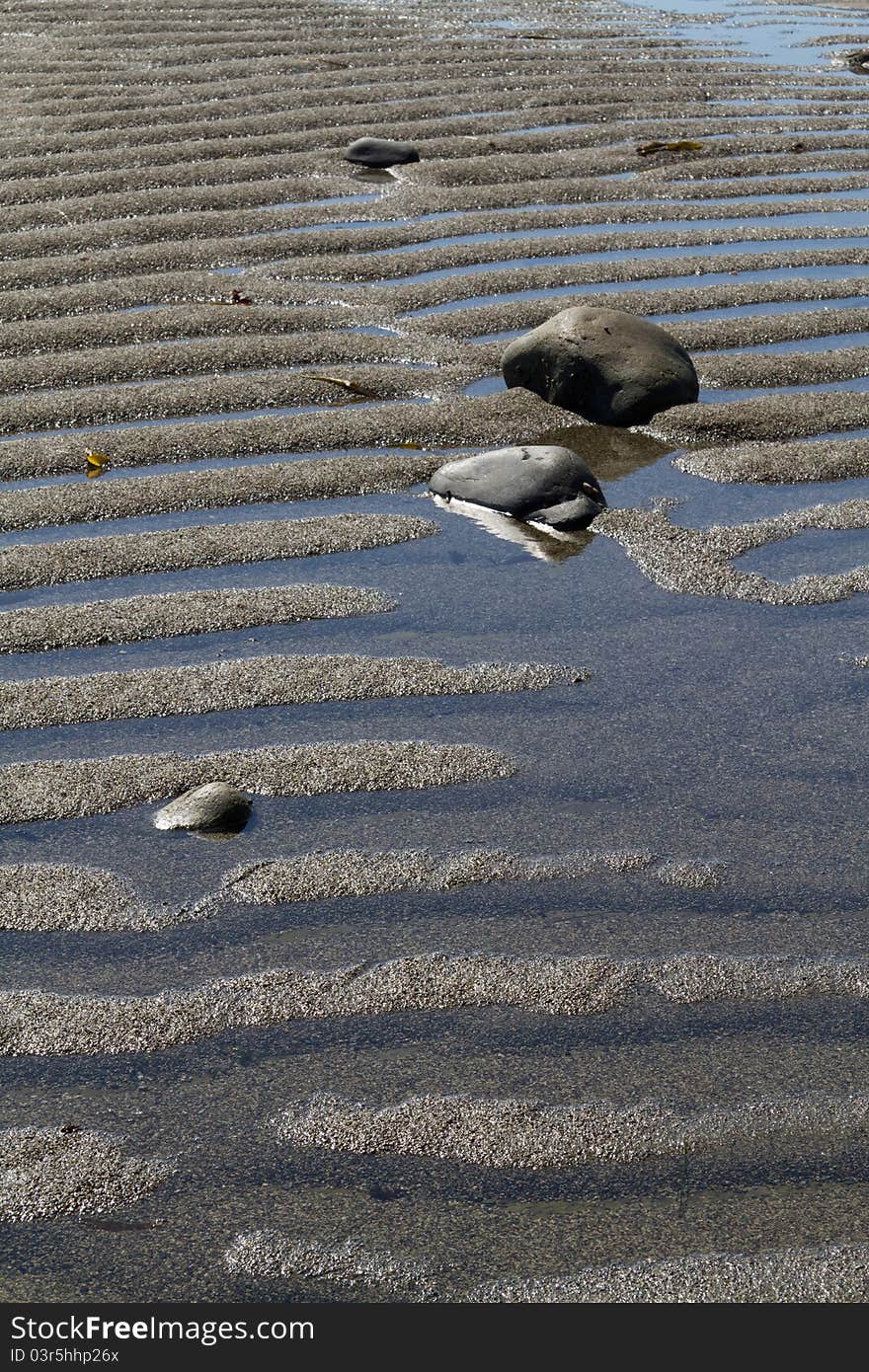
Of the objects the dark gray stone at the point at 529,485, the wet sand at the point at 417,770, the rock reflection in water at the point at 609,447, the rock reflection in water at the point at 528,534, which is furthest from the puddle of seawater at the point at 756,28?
the rock reflection in water at the point at 528,534

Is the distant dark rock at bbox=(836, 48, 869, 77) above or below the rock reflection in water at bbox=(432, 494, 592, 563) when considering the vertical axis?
above

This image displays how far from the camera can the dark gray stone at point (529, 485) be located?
5.29m

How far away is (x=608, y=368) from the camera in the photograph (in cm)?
608

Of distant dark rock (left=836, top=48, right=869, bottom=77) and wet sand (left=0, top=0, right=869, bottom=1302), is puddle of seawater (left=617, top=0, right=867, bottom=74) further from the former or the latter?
wet sand (left=0, top=0, right=869, bottom=1302)

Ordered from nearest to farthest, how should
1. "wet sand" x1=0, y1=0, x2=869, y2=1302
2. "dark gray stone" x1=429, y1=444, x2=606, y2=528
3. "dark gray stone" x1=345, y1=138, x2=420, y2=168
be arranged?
"wet sand" x1=0, y1=0, x2=869, y2=1302 < "dark gray stone" x1=429, y1=444, x2=606, y2=528 < "dark gray stone" x1=345, y1=138, x2=420, y2=168

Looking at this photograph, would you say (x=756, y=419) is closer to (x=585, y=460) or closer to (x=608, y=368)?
(x=608, y=368)

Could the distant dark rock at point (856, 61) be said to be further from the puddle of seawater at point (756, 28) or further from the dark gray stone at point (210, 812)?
the dark gray stone at point (210, 812)

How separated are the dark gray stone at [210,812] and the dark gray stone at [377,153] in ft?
21.7

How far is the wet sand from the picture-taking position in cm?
270

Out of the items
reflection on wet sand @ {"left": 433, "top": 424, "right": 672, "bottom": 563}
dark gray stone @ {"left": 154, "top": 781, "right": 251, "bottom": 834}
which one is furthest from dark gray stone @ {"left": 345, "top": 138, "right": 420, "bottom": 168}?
dark gray stone @ {"left": 154, "top": 781, "right": 251, "bottom": 834}

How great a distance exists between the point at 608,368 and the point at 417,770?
279cm

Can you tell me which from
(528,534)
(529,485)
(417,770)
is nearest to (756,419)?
(529,485)

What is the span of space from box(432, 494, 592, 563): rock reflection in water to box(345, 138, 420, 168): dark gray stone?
184 inches
